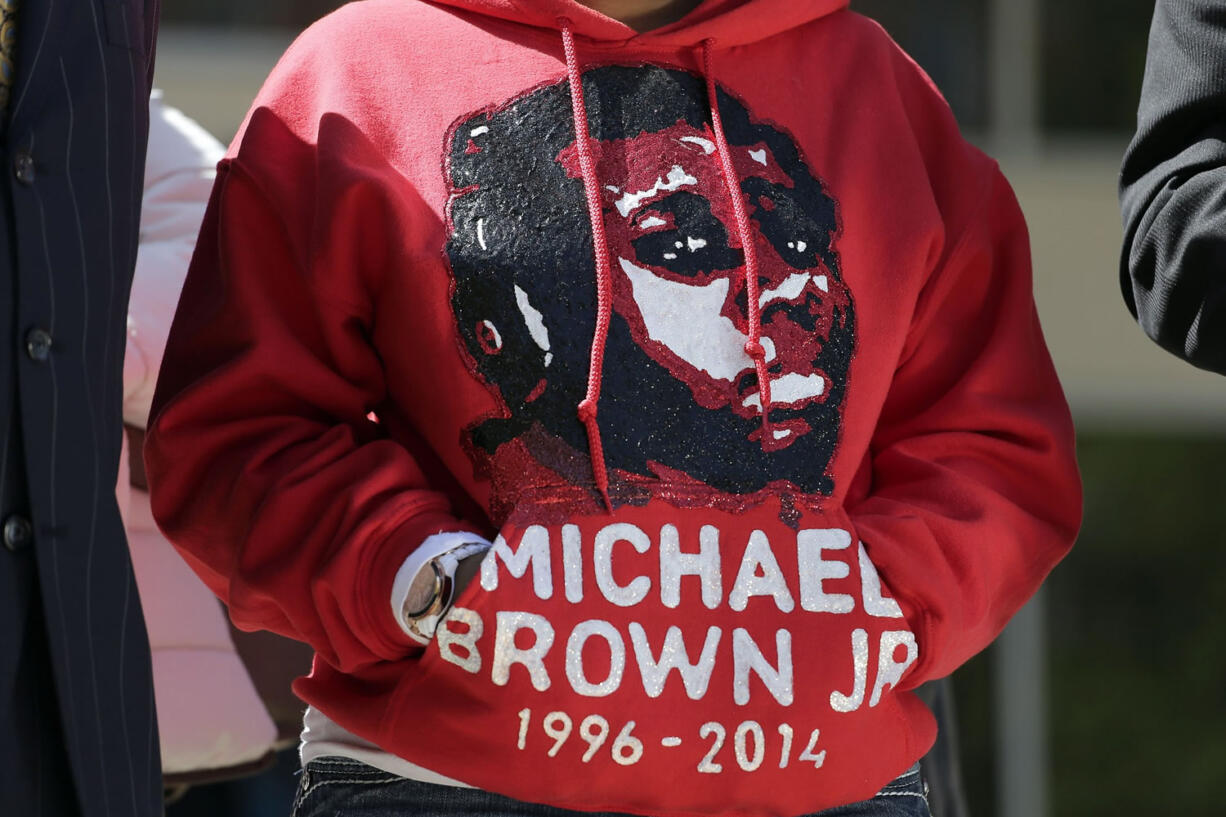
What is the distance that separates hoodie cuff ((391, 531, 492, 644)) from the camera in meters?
1.74

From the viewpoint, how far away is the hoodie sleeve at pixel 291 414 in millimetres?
1788

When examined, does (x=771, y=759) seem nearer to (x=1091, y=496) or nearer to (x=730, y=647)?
→ (x=730, y=647)

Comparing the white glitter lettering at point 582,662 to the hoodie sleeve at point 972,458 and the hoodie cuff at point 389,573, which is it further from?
the hoodie sleeve at point 972,458

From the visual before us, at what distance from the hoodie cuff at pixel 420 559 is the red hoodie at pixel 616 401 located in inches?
0.9

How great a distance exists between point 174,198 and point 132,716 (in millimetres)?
1150

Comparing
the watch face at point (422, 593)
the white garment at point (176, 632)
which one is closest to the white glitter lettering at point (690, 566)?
the watch face at point (422, 593)

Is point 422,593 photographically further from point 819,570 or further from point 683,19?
point 683,19

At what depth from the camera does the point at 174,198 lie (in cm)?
265

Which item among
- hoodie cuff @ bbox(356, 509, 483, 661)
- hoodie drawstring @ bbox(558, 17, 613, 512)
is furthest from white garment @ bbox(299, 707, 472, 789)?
hoodie drawstring @ bbox(558, 17, 613, 512)

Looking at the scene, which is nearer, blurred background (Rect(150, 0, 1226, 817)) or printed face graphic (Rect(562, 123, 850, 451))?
printed face graphic (Rect(562, 123, 850, 451))

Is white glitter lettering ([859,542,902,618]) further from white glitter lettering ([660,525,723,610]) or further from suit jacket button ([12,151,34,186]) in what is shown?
suit jacket button ([12,151,34,186])

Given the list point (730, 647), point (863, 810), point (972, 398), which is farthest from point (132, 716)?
point (972, 398)

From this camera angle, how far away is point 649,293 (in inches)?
72.6

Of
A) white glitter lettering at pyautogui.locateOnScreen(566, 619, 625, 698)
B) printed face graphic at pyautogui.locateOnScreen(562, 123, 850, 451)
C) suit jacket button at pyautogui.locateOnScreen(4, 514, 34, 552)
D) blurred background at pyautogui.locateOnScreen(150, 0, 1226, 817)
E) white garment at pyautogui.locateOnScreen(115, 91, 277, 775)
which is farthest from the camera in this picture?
blurred background at pyautogui.locateOnScreen(150, 0, 1226, 817)
